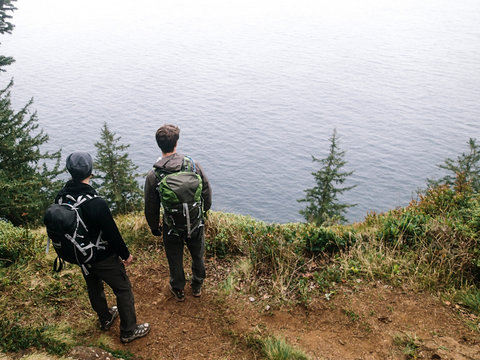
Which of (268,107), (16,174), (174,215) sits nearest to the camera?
(174,215)

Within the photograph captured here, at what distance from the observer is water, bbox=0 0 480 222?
74875 mm

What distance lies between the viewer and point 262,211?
64375 millimetres

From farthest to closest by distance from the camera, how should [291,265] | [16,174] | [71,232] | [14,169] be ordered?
1. [14,169]
2. [16,174]
3. [291,265]
4. [71,232]

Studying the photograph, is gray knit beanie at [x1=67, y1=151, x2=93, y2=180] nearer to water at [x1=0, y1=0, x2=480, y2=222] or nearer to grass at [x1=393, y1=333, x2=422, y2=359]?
grass at [x1=393, y1=333, x2=422, y2=359]

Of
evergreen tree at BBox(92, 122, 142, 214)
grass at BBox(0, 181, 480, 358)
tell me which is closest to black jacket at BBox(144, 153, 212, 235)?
grass at BBox(0, 181, 480, 358)

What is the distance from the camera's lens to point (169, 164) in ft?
14.2

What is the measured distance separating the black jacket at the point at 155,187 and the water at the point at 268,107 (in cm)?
5729

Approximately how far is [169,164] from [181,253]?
132 centimetres

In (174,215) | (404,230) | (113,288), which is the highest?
(174,215)

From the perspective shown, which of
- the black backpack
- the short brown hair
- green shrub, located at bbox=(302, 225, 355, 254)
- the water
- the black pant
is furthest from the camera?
the water

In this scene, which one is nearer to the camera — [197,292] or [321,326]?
[321,326]

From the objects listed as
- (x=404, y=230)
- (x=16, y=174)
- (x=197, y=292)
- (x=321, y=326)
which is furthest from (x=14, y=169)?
(x=404, y=230)

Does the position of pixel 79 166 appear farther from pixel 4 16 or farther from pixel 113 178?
pixel 113 178

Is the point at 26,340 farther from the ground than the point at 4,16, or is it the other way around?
the point at 4,16
